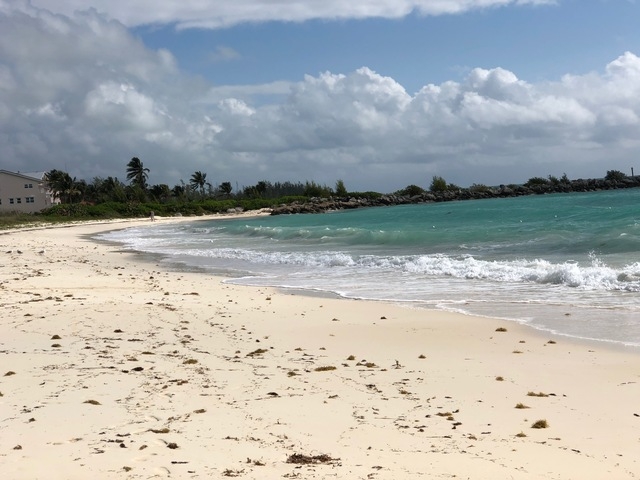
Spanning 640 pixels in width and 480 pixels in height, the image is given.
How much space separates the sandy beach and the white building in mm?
77082

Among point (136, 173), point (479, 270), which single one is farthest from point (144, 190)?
point (479, 270)

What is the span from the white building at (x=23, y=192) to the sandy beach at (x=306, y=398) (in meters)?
77.1

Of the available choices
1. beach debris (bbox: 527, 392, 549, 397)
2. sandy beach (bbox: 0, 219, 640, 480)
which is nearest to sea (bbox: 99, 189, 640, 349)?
sandy beach (bbox: 0, 219, 640, 480)

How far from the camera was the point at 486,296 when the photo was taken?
12.8 m

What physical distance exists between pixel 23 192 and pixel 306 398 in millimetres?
84376

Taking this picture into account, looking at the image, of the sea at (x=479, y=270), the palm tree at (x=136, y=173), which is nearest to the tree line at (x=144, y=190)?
the palm tree at (x=136, y=173)

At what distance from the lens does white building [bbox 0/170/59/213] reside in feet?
263

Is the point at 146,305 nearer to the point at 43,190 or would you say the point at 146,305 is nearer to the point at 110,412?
the point at 110,412

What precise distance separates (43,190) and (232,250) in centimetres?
6458

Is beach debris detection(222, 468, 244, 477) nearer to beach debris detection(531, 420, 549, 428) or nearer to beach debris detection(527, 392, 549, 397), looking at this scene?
beach debris detection(531, 420, 549, 428)

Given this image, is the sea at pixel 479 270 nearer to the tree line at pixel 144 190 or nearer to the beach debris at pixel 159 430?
the beach debris at pixel 159 430

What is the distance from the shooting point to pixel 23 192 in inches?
3226

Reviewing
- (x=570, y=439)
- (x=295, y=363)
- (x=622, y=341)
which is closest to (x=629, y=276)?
(x=622, y=341)

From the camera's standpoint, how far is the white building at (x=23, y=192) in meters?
80.3
